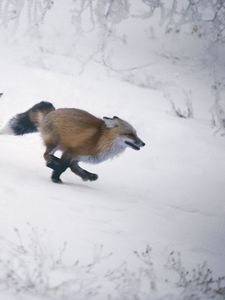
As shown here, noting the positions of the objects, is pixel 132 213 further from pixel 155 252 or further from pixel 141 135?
pixel 141 135

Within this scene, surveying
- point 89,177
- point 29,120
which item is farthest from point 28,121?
point 89,177

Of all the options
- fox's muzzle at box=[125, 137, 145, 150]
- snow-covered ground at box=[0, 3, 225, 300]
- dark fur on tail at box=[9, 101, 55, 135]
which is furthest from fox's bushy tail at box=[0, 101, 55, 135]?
fox's muzzle at box=[125, 137, 145, 150]

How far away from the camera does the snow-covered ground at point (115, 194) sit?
3.37m

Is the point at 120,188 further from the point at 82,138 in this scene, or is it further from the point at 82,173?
the point at 82,138

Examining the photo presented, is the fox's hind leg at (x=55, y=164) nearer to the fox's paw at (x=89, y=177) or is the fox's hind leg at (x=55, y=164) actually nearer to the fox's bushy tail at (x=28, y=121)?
the fox's paw at (x=89, y=177)

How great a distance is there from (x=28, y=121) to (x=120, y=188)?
146cm

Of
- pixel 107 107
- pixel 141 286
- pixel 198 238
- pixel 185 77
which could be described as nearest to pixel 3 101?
pixel 107 107

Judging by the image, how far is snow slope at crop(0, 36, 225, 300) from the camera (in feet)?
12.8

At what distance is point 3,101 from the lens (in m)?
9.03

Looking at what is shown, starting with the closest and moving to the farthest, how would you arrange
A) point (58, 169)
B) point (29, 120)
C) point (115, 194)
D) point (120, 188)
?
point (115, 194) < point (58, 169) < point (120, 188) < point (29, 120)

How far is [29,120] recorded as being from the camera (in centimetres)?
630

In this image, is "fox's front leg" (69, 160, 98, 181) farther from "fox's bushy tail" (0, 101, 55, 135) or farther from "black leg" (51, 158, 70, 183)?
"fox's bushy tail" (0, 101, 55, 135)

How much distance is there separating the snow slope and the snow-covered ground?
0.01 meters

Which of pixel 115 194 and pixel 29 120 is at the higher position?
pixel 29 120
